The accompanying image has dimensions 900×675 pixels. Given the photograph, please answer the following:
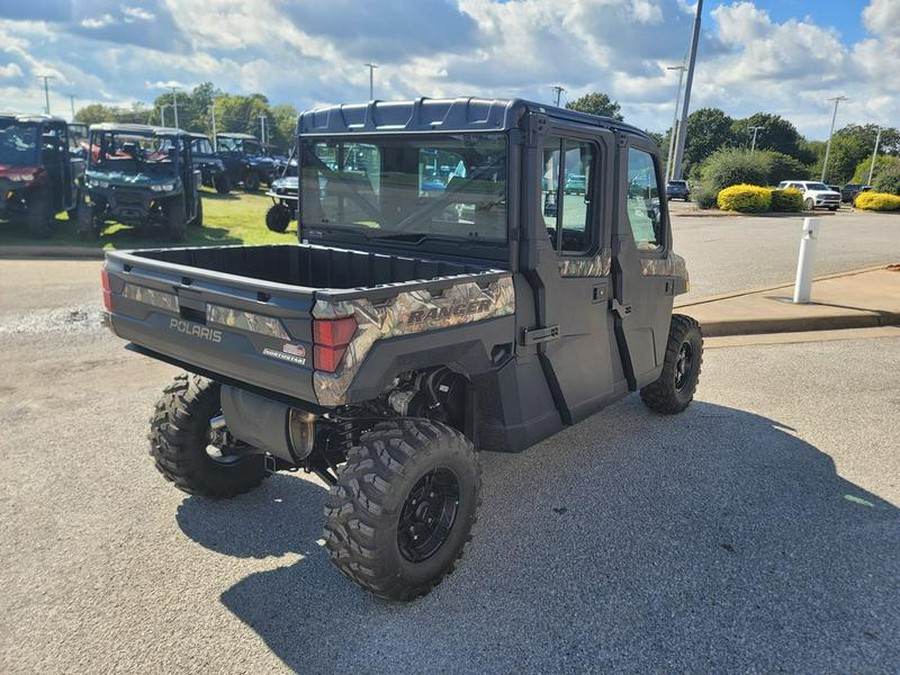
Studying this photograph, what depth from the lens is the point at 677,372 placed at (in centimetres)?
550

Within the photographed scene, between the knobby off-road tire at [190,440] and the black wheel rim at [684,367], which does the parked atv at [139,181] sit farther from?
the black wheel rim at [684,367]

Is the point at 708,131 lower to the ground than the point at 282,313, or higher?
higher

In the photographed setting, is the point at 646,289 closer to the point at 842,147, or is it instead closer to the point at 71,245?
the point at 71,245

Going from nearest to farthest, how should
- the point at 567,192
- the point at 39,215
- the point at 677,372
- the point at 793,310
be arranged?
the point at 567,192
the point at 677,372
the point at 793,310
the point at 39,215

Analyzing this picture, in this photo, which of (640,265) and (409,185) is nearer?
(409,185)

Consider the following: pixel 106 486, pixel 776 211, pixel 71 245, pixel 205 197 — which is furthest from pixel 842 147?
pixel 106 486

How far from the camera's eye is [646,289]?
4.62 m

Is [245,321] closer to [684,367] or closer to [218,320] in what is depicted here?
[218,320]

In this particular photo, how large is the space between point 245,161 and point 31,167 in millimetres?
13514

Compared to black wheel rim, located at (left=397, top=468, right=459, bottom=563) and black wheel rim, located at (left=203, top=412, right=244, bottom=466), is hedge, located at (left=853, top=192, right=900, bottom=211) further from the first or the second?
black wheel rim, located at (left=203, top=412, right=244, bottom=466)

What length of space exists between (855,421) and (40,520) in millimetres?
5788

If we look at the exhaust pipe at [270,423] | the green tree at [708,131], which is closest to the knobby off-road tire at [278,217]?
the exhaust pipe at [270,423]

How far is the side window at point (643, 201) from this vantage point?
4.36 metres

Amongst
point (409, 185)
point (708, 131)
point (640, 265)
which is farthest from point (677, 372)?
point (708, 131)
